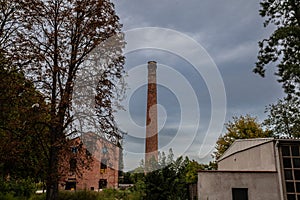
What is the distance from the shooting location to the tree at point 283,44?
15.7m

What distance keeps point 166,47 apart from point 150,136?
12727 millimetres

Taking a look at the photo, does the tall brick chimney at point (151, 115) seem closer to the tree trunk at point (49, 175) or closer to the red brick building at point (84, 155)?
the red brick building at point (84, 155)

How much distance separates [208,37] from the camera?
1675 centimetres

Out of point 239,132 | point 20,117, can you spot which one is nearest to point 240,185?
point 20,117

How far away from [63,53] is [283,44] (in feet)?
38.8

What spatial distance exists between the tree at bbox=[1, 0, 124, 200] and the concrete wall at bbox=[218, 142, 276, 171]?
8.16 m

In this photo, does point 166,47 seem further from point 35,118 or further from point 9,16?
point 35,118

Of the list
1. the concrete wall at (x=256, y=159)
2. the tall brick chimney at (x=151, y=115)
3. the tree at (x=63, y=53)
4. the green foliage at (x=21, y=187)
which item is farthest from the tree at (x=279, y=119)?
the green foliage at (x=21, y=187)

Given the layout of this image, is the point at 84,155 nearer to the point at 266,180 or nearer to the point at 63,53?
the point at 63,53

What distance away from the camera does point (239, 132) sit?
32312 mm

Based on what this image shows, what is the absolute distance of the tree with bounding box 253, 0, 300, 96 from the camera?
1568cm

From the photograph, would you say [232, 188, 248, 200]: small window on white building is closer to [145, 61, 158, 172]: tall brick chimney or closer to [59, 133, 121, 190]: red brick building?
[59, 133, 121, 190]: red brick building

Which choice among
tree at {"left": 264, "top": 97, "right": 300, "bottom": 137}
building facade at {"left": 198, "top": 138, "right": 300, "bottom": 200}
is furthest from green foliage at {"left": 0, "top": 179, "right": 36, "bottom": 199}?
tree at {"left": 264, "top": 97, "right": 300, "bottom": 137}

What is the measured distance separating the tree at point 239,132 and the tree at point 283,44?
1573 cm
